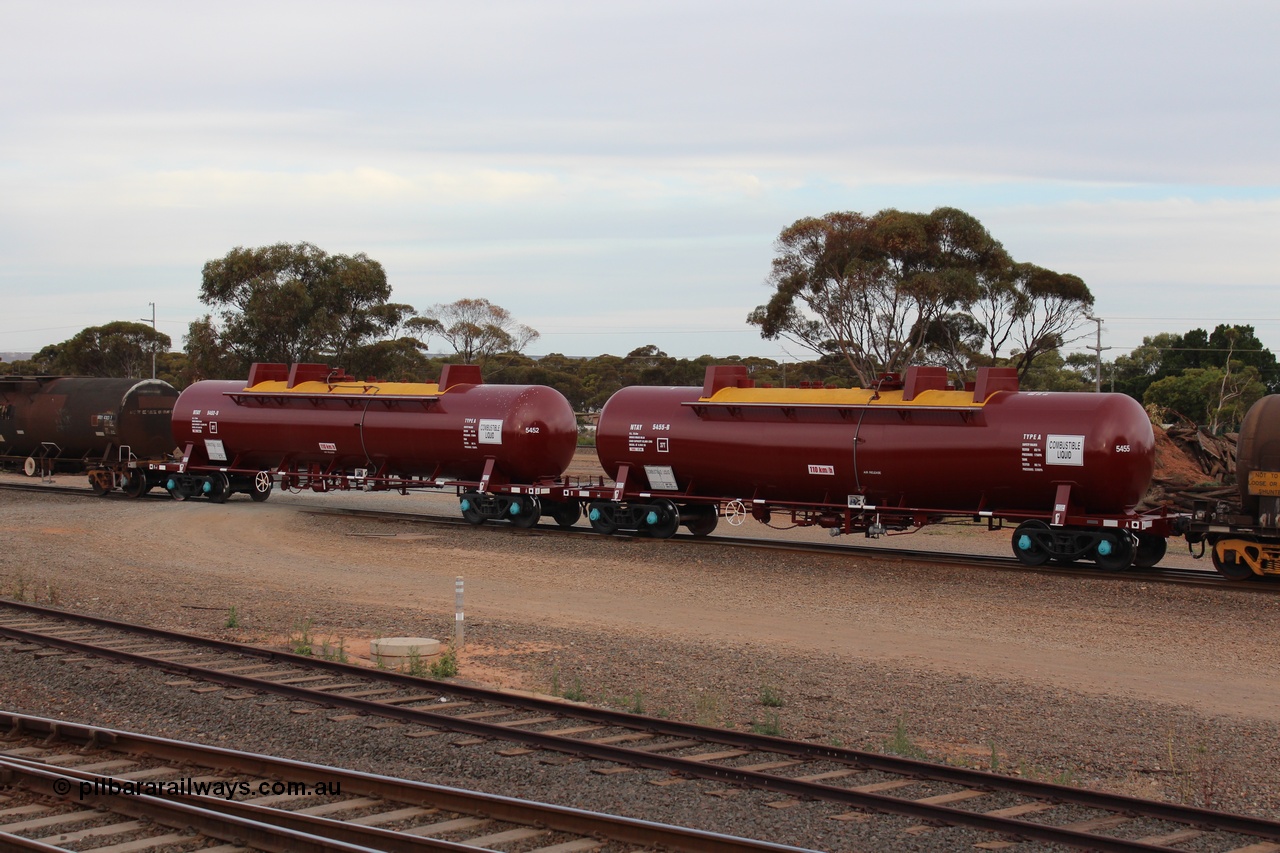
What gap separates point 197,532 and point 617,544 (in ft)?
33.1

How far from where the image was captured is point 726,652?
14.8 metres

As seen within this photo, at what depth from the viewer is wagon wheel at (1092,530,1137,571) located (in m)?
21.0

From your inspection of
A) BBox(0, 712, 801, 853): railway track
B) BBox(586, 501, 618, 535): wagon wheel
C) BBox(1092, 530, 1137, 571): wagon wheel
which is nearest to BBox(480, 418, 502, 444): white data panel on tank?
BBox(586, 501, 618, 535): wagon wheel

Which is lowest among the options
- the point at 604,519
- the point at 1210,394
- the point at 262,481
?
the point at 604,519

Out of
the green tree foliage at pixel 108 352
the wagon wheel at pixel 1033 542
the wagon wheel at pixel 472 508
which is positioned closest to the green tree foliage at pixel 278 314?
the green tree foliage at pixel 108 352

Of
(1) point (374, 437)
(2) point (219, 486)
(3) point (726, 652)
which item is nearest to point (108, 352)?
(2) point (219, 486)

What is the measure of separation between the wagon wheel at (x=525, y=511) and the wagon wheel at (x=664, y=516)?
3205mm

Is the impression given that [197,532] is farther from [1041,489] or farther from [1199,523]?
[1199,523]

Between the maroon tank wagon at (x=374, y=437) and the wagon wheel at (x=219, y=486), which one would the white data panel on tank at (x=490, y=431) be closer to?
the maroon tank wagon at (x=374, y=437)

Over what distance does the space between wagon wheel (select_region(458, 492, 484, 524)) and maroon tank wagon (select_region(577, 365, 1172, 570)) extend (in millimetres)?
3400

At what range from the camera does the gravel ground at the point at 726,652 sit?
9.77m

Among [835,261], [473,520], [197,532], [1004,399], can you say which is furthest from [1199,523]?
[835,261]

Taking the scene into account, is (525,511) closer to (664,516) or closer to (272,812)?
(664,516)

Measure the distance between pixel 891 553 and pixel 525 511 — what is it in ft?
29.9
